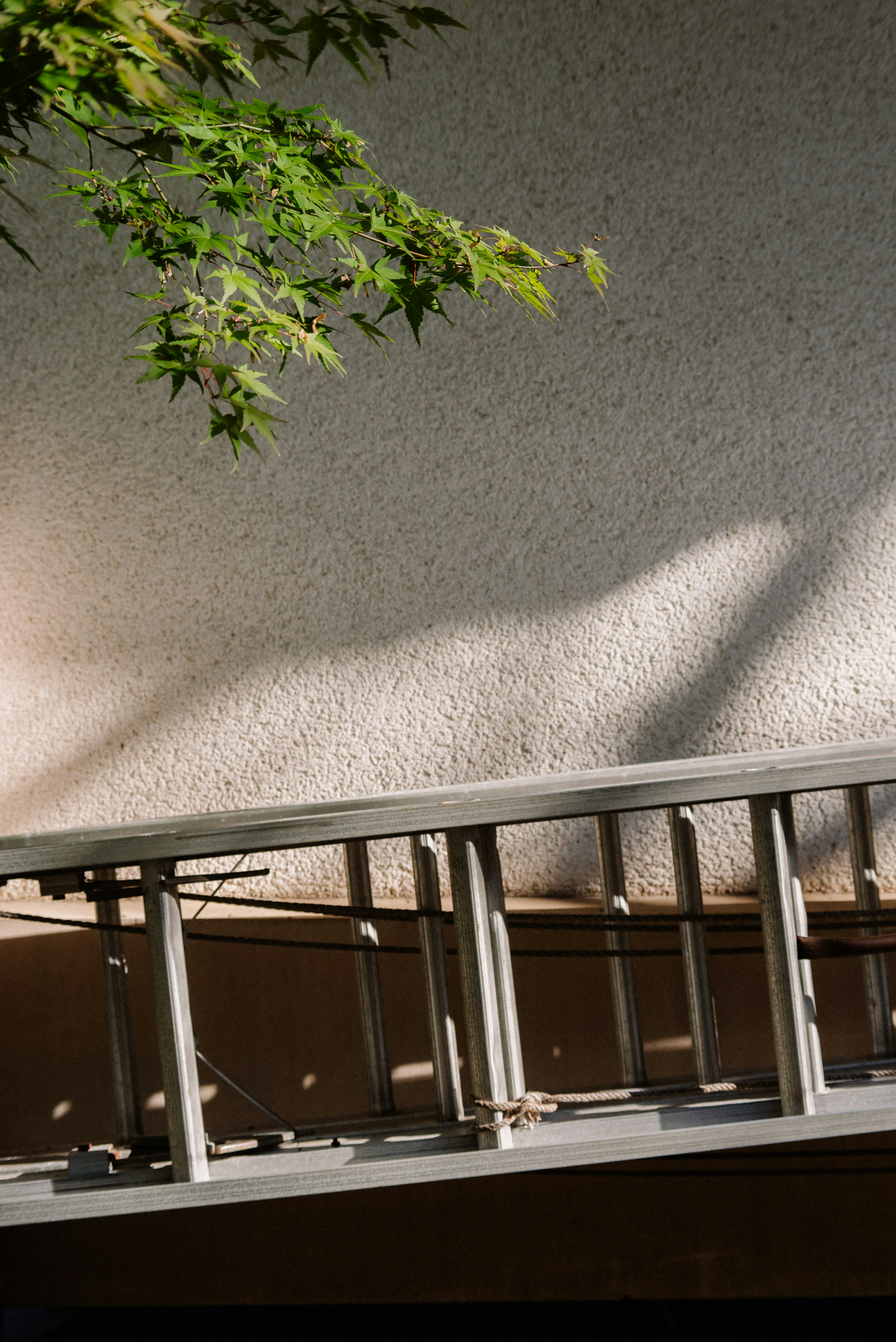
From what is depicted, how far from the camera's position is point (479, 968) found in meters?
1.11

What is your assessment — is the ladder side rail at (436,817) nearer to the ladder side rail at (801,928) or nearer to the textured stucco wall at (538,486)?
the ladder side rail at (801,928)

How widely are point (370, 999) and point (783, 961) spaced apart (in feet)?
1.88

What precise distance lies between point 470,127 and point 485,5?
24cm

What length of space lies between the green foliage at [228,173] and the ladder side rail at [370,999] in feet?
2.01

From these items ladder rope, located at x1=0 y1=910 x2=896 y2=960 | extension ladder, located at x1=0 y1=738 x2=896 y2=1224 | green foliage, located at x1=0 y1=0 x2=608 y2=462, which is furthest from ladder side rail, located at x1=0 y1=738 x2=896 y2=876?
green foliage, located at x1=0 y1=0 x2=608 y2=462

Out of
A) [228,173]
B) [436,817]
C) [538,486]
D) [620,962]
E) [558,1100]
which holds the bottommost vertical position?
[558,1100]

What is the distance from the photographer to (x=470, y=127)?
198cm

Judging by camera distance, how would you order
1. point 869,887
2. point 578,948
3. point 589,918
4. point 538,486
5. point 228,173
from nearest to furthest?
point 228,173
point 589,918
point 869,887
point 578,948
point 538,486

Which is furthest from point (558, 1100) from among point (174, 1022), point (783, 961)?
point (174, 1022)

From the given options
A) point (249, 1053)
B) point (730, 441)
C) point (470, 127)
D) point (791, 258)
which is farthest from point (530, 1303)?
point (470, 127)

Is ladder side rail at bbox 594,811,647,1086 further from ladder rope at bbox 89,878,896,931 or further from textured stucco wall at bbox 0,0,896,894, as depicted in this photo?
textured stucco wall at bbox 0,0,896,894

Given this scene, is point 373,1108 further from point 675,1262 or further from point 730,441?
point 730,441

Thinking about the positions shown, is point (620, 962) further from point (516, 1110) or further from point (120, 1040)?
point (120, 1040)

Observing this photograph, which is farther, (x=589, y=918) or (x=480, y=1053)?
(x=589, y=918)
